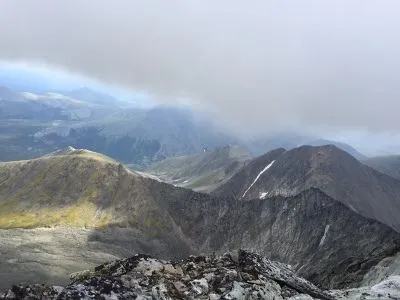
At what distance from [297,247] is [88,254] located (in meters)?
74.8

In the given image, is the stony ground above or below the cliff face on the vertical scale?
below

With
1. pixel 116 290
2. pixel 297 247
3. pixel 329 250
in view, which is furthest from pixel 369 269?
pixel 297 247

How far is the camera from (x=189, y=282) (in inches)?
1368

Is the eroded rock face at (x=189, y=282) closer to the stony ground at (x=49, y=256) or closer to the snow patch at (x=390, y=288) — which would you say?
the snow patch at (x=390, y=288)

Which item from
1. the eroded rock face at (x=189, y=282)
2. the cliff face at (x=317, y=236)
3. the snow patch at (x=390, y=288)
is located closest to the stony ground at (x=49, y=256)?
the cliff face at (x=317, y=236)

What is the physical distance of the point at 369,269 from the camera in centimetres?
8444

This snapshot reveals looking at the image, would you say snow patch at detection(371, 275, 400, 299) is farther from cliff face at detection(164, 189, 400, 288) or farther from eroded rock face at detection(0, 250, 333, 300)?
cliff face at detection(164, 189, 400, 288)

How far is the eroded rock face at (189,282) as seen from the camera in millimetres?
30464

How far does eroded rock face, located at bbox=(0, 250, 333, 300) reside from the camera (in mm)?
30464

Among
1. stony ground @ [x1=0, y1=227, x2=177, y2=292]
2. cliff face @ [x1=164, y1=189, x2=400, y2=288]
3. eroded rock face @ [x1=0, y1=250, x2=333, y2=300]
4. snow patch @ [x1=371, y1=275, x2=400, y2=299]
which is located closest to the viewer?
eroded rock face @ [x1=0, y1=250, x2=333, y2=300]

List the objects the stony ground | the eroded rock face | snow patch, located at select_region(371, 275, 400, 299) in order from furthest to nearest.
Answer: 1. the stony ground
2. snow patch, located at select_region(371, 275, 400, 299)
3. the eroded rock face

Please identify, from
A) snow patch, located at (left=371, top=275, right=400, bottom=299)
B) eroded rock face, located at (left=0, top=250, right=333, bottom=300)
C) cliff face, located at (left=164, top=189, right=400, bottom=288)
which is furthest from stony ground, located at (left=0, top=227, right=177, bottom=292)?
snow patch, located at (left=371, top=275, right=400, bottom=299)

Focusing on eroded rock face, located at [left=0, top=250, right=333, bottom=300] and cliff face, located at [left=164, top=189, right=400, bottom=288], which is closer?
eroded rock face, located at [left=0, top=250, right=333, bottom=300]

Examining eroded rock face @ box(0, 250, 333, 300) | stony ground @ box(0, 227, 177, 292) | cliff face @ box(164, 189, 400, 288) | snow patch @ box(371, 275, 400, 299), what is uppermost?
snow patch @ box(371, 275, 400, 299)
